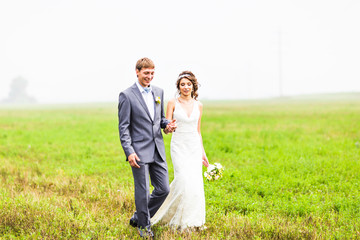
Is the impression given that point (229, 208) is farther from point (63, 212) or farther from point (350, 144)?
point (350, 144)

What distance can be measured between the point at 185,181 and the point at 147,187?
64cm

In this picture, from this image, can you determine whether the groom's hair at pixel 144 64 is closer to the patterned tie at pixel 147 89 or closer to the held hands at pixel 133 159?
the patterned tie at pixel 147 89

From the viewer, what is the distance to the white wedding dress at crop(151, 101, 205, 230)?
539 cm

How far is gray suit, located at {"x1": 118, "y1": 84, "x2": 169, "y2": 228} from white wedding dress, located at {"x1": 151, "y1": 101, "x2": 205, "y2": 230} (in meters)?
0.27

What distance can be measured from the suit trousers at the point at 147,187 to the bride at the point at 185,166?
249 millimetres

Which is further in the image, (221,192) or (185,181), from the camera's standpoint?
(221,192)

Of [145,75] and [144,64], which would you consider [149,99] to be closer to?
[145,75]

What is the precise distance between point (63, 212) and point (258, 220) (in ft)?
11.9

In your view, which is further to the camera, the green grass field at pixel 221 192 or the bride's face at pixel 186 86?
the bride's face at pixel 186 86

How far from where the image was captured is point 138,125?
514cm

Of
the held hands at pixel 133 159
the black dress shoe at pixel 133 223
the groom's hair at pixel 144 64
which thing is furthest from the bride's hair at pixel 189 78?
the black dress shoe at pixel 133 223

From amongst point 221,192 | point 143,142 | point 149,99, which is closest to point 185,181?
point 143,142

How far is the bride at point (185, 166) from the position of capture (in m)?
5.39

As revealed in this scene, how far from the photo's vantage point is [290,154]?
11367mm
